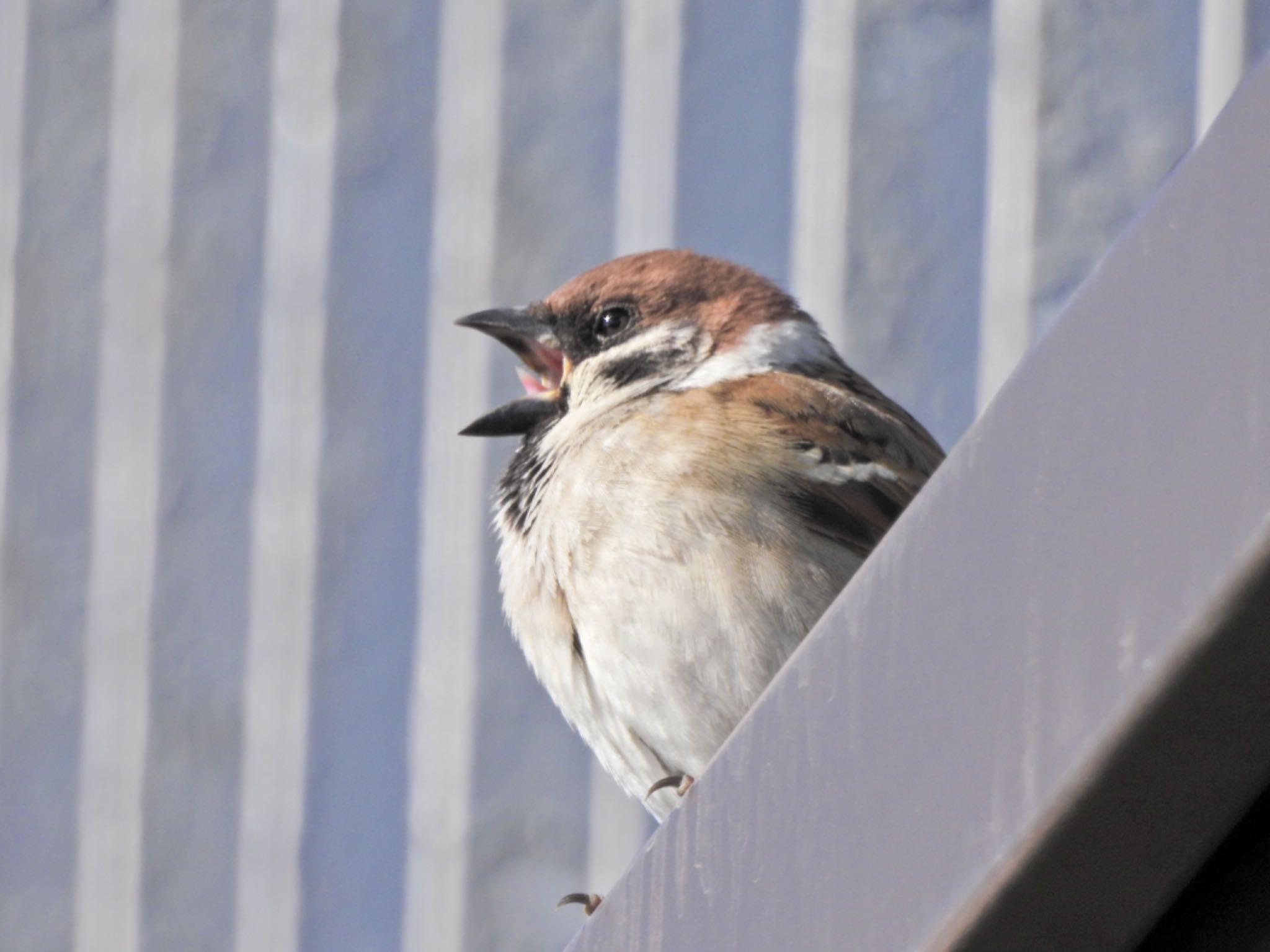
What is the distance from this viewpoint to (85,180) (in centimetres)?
337

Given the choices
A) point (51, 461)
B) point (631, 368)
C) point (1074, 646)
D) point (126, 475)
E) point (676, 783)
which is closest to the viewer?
point (1074, 646)

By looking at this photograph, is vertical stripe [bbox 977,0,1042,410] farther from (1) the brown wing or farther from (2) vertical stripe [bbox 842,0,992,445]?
(1) the brown wing

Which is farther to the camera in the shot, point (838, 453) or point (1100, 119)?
point (1100, 119)

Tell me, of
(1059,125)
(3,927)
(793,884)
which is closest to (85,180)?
(3,927)

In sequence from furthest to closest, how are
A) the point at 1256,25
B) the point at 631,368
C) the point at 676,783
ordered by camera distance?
the point at 1256,25 → the point at 631,368 → the point at 676,783

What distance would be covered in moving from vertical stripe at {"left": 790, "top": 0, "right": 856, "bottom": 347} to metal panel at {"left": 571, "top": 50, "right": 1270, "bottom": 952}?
2.13 metres

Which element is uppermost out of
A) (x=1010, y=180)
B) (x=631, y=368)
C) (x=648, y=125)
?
(x=648, y=125)

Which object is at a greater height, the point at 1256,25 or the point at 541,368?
the point at 1256,25

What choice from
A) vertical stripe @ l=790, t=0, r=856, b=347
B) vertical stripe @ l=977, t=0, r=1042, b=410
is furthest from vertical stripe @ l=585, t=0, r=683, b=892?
vertical stripe @ l=977, t=0, r=1042, b=410

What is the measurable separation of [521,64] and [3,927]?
1727mm

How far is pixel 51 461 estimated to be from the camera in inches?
131

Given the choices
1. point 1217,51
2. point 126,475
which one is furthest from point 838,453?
point 126,475

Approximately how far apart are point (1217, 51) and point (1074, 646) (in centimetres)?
223

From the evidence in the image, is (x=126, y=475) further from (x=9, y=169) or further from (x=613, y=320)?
(x=613, y=320)
